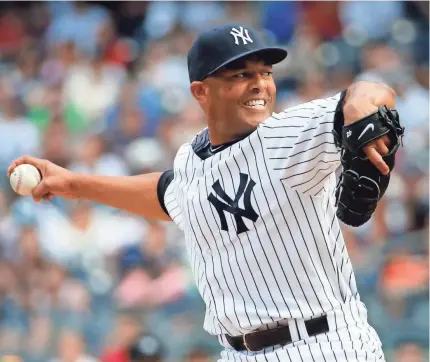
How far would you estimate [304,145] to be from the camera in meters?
2.71

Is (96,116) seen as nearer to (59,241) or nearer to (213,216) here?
(59,241)

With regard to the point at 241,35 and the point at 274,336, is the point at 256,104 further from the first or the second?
the point at 274,336

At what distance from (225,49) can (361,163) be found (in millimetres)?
954

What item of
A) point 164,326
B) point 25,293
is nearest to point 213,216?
point 164,326

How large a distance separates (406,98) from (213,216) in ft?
13.8

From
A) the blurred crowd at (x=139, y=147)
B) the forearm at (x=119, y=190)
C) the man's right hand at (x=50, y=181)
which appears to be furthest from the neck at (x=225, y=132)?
the blurred crowd at (x=139, y=147)

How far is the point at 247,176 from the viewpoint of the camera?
300 cm

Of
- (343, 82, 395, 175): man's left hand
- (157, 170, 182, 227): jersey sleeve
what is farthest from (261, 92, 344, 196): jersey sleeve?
(157, 170, 182, 227): jersey sleeve

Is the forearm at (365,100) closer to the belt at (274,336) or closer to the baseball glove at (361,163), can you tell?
the baseball glove at (361,163)

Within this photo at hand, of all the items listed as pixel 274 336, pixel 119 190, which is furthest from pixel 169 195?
pixel 274 336

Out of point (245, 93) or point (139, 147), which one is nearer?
point (245, 93)

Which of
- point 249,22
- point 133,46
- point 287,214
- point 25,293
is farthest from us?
point 133,46

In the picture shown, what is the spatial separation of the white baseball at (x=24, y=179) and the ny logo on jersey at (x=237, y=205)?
1037 millimetres

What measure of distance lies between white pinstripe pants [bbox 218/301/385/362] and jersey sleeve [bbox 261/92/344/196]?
45 cm
